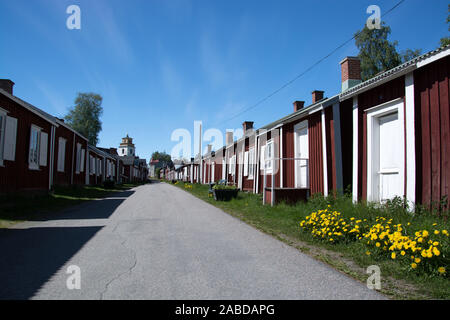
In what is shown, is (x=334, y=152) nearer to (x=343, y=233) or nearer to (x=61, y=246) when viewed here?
(x=343, y=233)

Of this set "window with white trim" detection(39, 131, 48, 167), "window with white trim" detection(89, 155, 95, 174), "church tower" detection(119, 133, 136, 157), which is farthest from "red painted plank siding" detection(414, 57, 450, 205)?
"church tower" detection(119, 133, 136, 157)

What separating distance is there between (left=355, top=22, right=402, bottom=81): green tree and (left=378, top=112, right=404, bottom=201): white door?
960 inches

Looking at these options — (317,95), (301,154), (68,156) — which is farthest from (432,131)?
(68,156)

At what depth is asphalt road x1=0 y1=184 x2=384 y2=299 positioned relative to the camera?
10.6 ft

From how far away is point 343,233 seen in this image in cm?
571

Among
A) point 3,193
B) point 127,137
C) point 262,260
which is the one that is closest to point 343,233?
point 262,260

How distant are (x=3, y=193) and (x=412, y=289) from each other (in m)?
12.9

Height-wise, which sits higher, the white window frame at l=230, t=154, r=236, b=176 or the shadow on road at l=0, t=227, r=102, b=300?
the white window frame at l=230, t=154, r=236, b=176

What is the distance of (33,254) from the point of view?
4.66 metres

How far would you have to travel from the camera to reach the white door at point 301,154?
1222 cm

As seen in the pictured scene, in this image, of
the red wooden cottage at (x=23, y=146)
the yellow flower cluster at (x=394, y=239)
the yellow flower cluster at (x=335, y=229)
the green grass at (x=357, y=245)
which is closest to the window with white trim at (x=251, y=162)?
the green grass at (x=357, y=245)

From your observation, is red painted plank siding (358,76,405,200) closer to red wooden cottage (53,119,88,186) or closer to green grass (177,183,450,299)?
green grass (177,183,450,299)

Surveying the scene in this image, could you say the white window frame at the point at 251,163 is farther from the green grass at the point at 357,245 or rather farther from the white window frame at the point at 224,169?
the green grass at the point at 357,245

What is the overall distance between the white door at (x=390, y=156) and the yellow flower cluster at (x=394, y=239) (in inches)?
80.0
